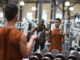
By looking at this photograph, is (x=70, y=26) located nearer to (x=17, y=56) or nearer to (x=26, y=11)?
(x=17, y=56)

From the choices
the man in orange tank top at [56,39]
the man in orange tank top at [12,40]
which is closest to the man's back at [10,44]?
the man in orange tank top at [12,40]

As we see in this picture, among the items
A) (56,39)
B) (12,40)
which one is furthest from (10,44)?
(56,39)

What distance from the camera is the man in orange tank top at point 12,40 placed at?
150 cm

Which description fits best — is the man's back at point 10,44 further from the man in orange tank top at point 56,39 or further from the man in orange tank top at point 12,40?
the man in orange tank top at point 56,39

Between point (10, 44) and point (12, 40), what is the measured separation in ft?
0.12

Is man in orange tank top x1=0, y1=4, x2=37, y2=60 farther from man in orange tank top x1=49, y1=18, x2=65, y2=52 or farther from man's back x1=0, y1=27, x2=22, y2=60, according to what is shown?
man in orange tank top x1=49, y1=18, x2=65, y2=52

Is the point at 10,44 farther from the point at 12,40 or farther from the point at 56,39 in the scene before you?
the point at 56,39

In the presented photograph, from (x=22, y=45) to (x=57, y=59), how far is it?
4.51 feet

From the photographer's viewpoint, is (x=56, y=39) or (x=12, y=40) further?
(x=56, y=39)

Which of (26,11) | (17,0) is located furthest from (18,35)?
(26,11)

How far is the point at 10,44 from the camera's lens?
1532mm

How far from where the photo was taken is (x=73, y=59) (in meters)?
2.91

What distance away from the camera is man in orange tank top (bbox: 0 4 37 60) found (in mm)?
1502

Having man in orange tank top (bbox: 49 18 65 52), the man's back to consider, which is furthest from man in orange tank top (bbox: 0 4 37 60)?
man in orange tank top (bbox: 49 18 65 52)
